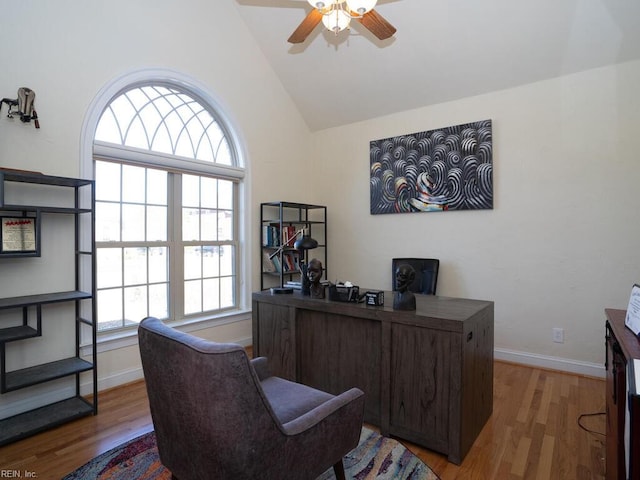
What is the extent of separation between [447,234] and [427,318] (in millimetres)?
2111

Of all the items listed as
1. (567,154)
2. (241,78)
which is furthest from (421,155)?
(241,78)

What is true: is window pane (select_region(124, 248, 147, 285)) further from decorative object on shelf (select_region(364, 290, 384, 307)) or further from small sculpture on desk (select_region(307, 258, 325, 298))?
decorative object on shelf (select_region(364, 290, 384, 307))

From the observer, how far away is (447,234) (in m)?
3.90

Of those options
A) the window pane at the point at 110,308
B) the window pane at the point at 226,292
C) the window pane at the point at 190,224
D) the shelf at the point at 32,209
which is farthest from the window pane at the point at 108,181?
the window pane at the point at 226,292

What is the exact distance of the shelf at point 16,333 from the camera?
7.16 ft

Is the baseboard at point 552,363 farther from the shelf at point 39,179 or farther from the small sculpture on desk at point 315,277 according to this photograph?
the shelf at point 39,179

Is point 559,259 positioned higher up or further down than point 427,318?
higher up

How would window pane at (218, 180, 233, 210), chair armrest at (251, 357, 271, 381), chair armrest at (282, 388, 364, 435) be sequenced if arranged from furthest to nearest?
1. window pane at (218, 180, 233, 210)
2. chair armrest at (251, 357, 271, 381)
3. chair armrest at (282, 388, 364, 435)

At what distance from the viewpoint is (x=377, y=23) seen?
237 centimetres

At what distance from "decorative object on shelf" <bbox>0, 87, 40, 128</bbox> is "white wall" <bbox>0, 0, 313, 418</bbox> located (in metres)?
0.06

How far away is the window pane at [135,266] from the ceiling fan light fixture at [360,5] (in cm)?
264

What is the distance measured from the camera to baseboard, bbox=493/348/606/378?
3148 millimetres

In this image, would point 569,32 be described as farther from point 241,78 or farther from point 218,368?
point 218,368

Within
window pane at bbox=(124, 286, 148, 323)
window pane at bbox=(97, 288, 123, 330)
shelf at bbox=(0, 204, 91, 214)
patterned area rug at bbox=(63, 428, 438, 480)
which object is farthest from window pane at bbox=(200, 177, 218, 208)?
patterned area rug at bbox=(63, 428, 438, 480)
